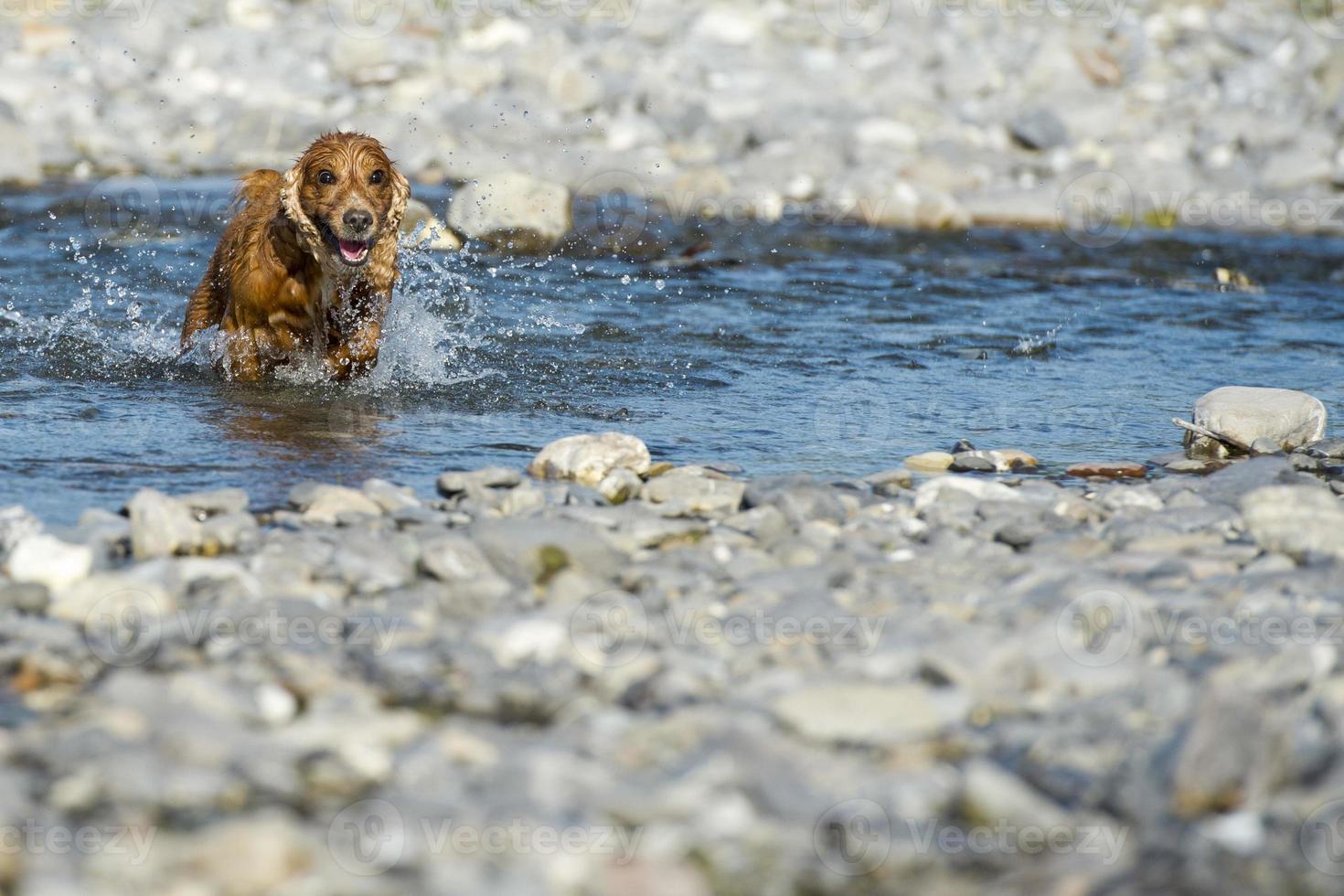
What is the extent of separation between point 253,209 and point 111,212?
A: 5115 millimetres

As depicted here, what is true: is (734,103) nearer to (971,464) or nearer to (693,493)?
(971,464)

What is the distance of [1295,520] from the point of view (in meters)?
4.66

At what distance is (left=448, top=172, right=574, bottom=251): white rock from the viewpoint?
10703 millimetres

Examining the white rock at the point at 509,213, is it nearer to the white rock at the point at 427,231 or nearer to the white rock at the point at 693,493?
the white rock at the point at 427,231

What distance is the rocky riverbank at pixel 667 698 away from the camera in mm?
2812

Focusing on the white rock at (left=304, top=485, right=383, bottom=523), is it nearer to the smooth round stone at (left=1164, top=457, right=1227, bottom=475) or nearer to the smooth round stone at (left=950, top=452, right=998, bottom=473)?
the smooth round stone at (left=950, top=452, right=998, bottom=473)

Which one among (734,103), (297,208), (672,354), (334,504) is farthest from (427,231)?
(734,103)

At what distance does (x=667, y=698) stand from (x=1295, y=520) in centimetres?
224

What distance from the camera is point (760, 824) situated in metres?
2.92

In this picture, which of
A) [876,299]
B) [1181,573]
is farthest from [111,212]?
[1181,573]

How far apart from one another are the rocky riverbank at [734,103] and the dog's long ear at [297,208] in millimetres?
4042

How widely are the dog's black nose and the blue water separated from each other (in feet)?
2.44

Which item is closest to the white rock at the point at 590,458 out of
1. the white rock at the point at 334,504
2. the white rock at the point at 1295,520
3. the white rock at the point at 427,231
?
the white rock at the point at 334,504

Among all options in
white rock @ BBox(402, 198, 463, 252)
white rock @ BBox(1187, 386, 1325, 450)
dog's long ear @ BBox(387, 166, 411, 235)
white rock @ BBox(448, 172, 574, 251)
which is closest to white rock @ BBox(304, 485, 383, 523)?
dog's long ear @ BBox(387, 166, 411, 235)
